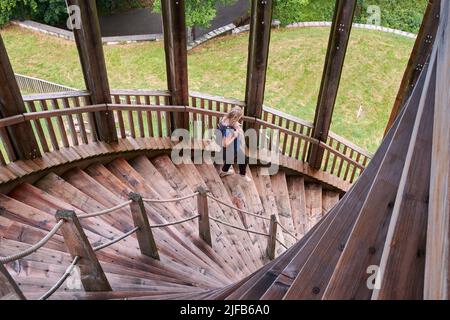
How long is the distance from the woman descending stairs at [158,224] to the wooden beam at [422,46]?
1.92 m

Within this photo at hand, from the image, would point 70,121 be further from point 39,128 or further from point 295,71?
point 295,71

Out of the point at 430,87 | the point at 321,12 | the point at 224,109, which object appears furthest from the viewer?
the point at 321,12

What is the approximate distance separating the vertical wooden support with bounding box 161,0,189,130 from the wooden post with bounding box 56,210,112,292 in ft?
9.93

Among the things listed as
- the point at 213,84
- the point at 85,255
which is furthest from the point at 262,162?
the point at 85,255

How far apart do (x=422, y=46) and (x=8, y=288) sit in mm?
4385

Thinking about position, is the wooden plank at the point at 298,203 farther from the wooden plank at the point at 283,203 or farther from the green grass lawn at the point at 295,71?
the green grass lawn at the point at 295,71

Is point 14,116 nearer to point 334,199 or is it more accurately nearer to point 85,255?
point 85,255

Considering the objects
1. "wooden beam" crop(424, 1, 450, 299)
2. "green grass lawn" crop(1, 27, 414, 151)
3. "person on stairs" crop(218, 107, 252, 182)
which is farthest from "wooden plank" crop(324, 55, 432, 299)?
"green grass lawn" crop(1, 27, 414, 151)

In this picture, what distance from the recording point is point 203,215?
3.71m

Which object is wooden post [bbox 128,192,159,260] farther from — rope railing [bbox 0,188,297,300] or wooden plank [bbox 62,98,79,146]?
wooden plank [bbox 62,98,79,146]

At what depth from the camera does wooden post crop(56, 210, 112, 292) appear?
88.4 inches

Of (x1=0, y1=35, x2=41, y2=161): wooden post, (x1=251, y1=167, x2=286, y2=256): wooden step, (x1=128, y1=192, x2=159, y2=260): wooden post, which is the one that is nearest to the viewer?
(x1=128, y1=192, x2=159, y2=260): wooden post
